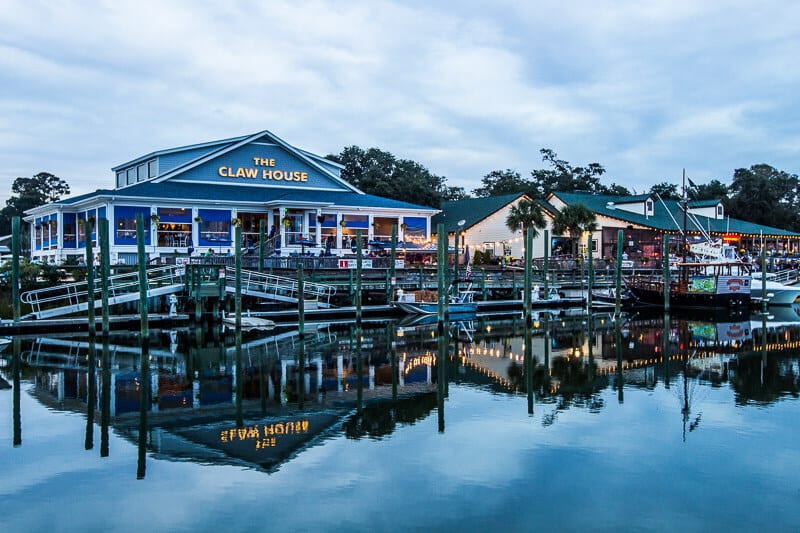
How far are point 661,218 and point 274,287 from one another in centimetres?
4220

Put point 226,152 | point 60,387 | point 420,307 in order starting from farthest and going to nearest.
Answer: point 226,152, point 420,307, point 60,387

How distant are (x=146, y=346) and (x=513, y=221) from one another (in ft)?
119

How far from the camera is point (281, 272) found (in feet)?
141

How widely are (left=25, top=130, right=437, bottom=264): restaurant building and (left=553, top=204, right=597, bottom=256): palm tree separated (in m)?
12.0

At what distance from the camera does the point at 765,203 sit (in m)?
87.8

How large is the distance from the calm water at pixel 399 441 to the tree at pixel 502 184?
59.7 metres

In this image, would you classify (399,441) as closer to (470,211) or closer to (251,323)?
(251,323)

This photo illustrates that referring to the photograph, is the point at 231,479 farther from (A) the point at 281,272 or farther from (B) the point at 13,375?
(A) the point at 281,272

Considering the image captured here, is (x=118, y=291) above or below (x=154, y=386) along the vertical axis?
above

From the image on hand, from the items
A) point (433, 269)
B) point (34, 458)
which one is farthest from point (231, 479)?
point (433, 269)

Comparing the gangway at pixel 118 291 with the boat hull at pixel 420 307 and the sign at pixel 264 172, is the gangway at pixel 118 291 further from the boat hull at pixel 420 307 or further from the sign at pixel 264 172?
the sign at pixel 264 172

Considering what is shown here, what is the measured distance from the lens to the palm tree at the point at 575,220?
61.0m

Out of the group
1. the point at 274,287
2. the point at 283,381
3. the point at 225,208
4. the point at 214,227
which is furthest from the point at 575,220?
the point at 283,381

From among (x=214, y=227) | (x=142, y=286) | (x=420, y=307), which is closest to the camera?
(x=142, y=286)
